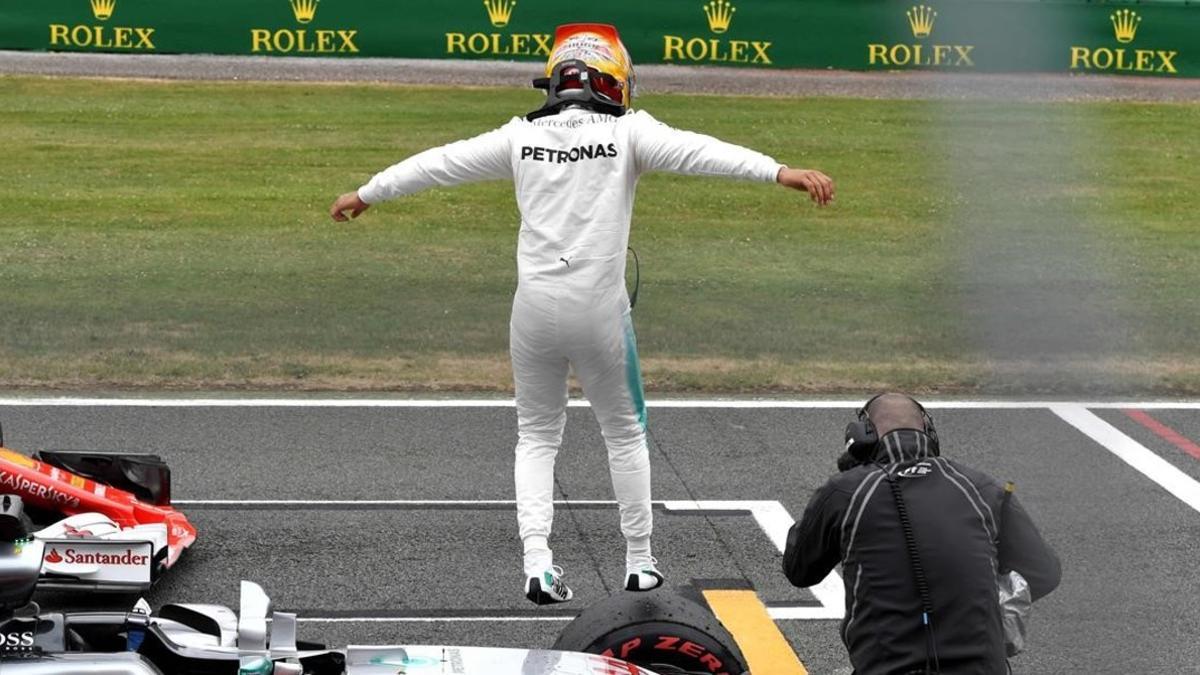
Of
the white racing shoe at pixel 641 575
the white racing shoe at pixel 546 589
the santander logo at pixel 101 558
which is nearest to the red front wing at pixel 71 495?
the santander logo at pixel 101 558

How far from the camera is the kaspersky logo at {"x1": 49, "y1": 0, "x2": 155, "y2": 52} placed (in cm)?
2152

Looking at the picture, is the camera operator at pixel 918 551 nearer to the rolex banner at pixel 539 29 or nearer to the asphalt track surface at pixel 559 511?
the asphalt track surface at pixel 559 511

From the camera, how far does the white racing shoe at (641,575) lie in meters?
6.84

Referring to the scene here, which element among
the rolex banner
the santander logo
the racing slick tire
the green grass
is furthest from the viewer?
the rolex banner

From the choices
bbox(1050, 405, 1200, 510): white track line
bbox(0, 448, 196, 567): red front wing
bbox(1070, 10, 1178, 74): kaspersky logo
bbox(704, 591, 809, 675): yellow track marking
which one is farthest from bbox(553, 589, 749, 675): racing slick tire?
bbox(1070, 10, 1178, 74): kaspersky logo

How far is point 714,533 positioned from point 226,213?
35.2 feet

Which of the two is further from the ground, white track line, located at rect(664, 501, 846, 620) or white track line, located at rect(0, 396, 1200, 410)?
white track line, located at rect(0, 396, 1200, 410)

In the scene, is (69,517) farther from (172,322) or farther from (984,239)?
(984,239)

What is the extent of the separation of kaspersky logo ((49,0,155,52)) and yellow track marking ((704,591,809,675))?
1594cm

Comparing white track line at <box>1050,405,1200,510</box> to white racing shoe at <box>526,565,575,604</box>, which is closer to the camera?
white racing shoe at <box>526,565,575,604</box>

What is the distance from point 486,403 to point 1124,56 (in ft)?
44.6

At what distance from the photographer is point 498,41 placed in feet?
71.6

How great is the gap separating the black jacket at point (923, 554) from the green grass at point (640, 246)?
5.46m

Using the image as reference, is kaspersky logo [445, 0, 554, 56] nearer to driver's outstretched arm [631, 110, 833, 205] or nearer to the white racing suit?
the white racing suit
